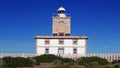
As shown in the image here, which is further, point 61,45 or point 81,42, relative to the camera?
point 81,42

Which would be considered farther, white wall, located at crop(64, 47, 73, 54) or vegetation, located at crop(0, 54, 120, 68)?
white wall, located at crop(64, 47, 73, 54)

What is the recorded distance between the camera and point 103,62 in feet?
119

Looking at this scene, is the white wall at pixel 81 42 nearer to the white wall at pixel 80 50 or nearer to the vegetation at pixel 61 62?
the white wall at pixel 80 50

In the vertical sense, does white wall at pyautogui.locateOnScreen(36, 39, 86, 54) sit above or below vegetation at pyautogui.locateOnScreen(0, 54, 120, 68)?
above

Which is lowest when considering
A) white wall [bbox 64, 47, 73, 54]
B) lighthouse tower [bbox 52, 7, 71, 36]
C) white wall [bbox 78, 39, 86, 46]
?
white wall [bbox 64, 47, 73, 54]

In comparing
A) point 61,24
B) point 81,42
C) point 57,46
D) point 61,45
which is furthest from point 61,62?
point 61,24

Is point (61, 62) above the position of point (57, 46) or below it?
below

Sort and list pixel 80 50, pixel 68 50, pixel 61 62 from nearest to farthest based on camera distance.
A: pixel 61 62
pixel 80 50
pixel 68 50

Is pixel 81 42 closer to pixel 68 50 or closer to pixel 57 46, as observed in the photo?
pixel 68 50

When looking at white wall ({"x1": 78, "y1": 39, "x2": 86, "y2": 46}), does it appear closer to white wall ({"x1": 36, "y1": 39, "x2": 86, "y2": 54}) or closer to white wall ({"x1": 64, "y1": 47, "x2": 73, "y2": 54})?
white wall ({"x1": 36, "y1": 39, "x2": 86, "y2": 54})

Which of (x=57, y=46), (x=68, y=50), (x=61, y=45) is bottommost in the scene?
(x=68, y=50)

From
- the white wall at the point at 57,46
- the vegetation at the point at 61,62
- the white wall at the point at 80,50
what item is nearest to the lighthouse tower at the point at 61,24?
the white wall at the point at 57,46

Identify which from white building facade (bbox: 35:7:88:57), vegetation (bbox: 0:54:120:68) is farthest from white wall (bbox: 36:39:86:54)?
vegetation (bbox: 0:54:120:68)

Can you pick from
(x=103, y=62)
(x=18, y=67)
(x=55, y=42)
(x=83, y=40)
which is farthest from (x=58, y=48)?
(x=18, y=67)
